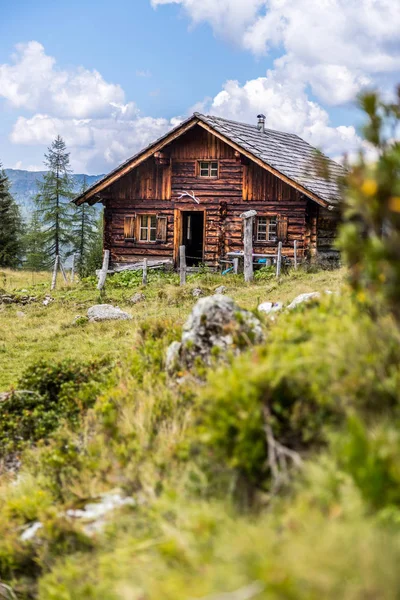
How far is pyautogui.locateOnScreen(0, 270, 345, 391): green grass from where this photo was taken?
11852 millimetres

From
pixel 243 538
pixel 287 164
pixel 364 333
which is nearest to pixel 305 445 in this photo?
pixel 364 333

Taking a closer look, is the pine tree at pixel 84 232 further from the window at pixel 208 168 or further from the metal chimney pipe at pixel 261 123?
the window at pixel 208 168

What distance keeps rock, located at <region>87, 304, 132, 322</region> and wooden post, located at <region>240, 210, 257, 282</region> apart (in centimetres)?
644

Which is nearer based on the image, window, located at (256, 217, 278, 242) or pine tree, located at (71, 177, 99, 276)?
window, located at (256, 217, 278, 242)

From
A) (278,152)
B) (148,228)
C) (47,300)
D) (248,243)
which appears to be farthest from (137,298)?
(278,152)

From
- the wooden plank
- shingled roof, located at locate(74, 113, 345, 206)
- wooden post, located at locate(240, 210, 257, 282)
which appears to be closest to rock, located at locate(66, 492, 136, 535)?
wooden post, located at locate(240, 210, 257, 282)

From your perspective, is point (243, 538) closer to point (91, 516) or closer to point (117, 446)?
point (91, 516)

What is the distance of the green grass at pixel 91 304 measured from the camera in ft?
38.9

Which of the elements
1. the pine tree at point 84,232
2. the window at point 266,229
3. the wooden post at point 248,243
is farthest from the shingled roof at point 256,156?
the pine tree at point 84,232

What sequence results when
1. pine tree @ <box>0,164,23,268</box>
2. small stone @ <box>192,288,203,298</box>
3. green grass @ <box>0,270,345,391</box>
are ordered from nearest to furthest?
green grass @ <box>0,270,345,391</box> → small stone @ <box>192,288,203,298</box> → pine tree @ <box>0,164,23,268</box>

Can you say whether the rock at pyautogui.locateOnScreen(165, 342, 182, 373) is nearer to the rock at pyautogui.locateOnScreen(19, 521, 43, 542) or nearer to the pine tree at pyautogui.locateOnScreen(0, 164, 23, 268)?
the rock at pyautogui.locateOnScreen(19, 521, 43, 542)

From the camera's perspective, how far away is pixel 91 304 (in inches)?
721

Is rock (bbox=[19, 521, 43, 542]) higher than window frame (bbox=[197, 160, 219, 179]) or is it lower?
lower

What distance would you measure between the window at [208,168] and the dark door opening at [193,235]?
2.54m
